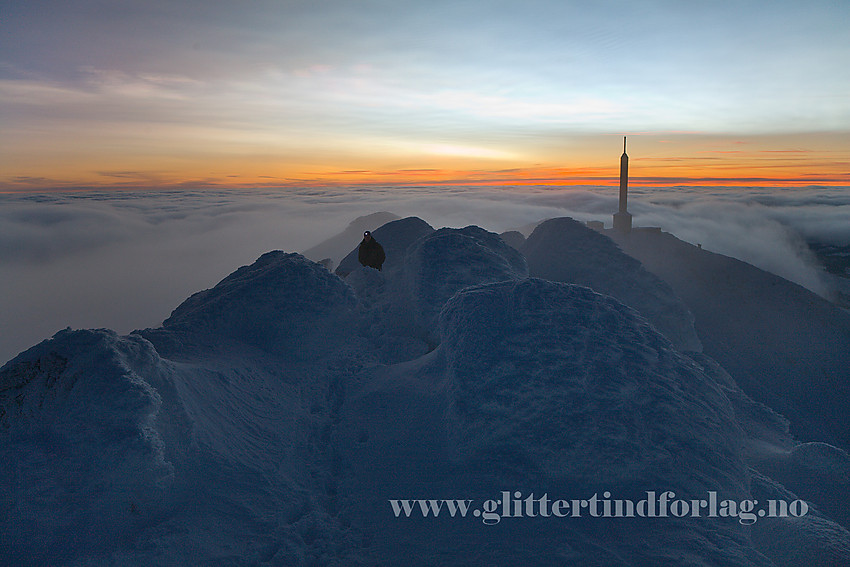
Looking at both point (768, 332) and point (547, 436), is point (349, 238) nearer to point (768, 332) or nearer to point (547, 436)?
point (768, 332)

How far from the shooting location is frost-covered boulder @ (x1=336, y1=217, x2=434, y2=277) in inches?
837

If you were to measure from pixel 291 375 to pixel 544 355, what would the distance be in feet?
18.3

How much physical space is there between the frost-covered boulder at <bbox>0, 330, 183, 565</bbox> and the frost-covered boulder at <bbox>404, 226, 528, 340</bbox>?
836 cm

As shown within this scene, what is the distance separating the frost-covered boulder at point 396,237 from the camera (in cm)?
2127

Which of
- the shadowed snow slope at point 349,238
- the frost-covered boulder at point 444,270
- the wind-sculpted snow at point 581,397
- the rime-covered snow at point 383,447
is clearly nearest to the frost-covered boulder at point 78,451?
the rime-covered snow at point 383,447

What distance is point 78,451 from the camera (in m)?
5.54

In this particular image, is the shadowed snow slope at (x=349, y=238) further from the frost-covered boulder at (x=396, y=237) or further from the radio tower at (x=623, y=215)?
the frost-covered boulder at (x=396, y=237)

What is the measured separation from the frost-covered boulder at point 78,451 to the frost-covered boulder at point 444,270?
27.4ft

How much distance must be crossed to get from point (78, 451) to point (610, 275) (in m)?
20.6

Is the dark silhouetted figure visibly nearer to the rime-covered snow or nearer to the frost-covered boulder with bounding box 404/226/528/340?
the frost-covered boulder with bounding box 404/226/528/340

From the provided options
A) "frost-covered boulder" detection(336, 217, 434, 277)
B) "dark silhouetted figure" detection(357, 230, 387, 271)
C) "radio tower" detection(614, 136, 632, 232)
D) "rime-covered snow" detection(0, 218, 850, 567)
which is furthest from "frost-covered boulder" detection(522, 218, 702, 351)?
"radio tower" detection(614, 136, 632, 232)

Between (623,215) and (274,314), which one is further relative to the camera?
(623,215)

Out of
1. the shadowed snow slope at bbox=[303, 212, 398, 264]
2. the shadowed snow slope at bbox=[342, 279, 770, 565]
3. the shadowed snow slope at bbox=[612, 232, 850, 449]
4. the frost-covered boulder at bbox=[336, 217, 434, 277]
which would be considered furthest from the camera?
the shadowed snow slope at bbox=[303, 212, 398, 264]

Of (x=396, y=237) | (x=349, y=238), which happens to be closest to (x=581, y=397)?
(x=396, y=237)
